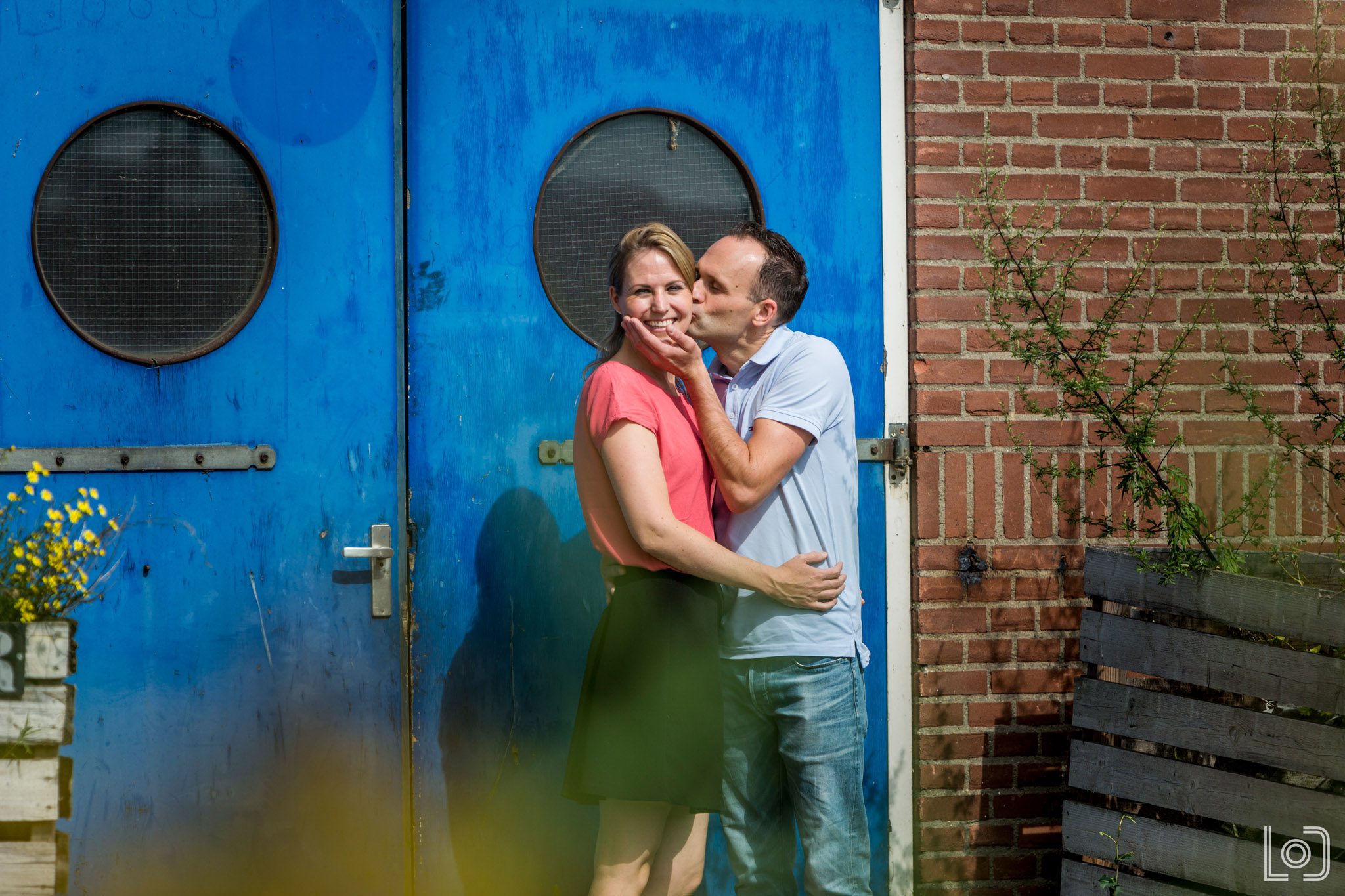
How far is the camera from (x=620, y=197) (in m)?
3.19

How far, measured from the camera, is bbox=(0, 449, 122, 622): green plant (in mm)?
2693

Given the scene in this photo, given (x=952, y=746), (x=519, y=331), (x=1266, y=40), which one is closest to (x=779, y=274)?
(x=519, y=331)

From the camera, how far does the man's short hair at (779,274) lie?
98.9 inches

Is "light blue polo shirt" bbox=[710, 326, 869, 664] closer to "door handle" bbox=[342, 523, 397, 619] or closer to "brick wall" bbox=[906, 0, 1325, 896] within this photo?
"brick wall" bbox=[906, 0, 1325, 896]

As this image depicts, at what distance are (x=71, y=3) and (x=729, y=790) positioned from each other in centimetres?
285

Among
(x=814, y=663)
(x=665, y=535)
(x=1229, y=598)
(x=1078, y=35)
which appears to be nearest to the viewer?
(x=665, y=535)

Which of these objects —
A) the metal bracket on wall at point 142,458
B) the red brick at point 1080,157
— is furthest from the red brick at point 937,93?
the metal bracket on wall at point 142,458

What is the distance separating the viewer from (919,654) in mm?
3191

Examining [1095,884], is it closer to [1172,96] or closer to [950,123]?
[950,123]

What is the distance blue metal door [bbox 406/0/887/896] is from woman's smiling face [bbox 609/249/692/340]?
753 millimetres

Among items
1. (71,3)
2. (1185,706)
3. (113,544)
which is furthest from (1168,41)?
(113,544)

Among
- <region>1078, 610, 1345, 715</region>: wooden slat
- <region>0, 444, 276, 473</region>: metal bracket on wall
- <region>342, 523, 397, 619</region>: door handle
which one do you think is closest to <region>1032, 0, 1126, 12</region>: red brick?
<region>1078, 610, 1345, 715</region>: wooden slat

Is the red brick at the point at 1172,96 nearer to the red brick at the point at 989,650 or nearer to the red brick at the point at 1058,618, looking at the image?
the red brick at the point at 1058,618

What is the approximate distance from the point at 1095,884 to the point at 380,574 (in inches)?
85.5
